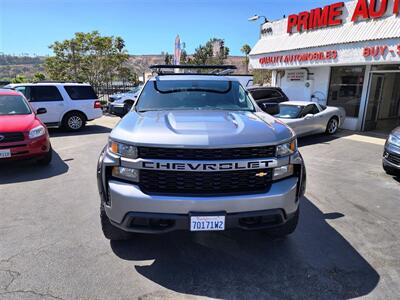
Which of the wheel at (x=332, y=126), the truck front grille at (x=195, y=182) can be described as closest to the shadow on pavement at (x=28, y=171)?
the truck front grille at (x=195, y=182)

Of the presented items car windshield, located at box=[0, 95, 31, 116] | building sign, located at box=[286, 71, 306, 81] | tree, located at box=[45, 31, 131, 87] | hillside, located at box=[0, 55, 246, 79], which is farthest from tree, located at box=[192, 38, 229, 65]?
car windshield, located at box=[0, 95, 31, 116]

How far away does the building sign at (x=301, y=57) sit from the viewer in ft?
39.7

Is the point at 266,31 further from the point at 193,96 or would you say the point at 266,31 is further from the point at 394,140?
the point at 193,96

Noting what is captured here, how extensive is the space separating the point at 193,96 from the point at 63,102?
29.1ft

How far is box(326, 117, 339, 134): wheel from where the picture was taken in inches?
435

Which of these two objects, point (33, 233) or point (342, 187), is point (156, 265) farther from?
point (342, 187)

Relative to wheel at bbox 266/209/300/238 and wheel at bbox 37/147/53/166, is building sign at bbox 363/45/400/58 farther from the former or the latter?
wheel at bbox 37/147/53/166

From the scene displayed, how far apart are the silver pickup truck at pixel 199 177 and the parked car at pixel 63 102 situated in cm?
950

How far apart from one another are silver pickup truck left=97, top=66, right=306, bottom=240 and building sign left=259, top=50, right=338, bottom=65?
34.5ft

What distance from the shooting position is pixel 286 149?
119 inches

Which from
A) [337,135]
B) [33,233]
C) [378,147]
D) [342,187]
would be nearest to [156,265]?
[33,233]

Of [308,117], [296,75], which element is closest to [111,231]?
[308,117]

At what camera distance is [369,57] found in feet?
34.9

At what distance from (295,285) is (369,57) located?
10.2 m
